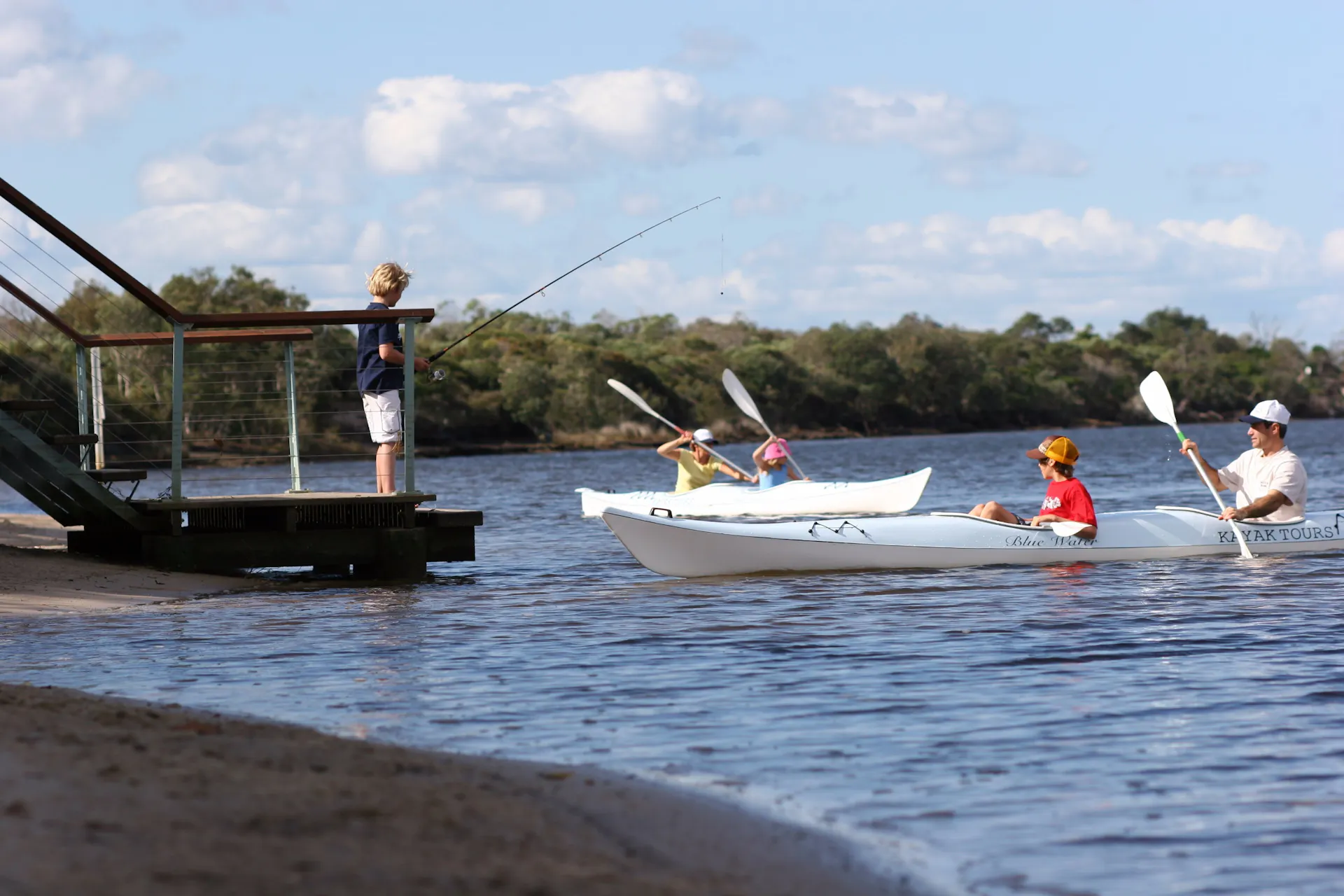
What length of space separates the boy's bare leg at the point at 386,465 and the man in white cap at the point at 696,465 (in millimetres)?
9404

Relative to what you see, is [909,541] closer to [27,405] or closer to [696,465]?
[27,405]

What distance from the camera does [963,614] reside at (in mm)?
10344

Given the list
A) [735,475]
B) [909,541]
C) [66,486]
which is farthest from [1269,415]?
[735,475]

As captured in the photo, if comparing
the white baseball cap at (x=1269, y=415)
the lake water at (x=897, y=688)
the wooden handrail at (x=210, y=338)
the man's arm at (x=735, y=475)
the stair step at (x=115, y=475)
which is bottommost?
the lake water at (x=897, y=688)

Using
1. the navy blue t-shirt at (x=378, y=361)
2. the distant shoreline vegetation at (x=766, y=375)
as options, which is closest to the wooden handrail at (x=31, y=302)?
the navy blue t-shirt at (x=378, y=361)

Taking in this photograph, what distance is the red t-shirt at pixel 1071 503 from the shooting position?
42.3 feet

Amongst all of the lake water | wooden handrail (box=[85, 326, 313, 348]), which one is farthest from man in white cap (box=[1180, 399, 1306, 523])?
wooden handrail (box=[85, 326, 313, 348])

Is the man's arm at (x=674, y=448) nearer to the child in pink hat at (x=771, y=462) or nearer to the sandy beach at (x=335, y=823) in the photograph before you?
the child in pink hat at (x=771, y=462)

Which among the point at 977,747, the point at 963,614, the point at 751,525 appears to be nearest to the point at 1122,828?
the point at 977,747

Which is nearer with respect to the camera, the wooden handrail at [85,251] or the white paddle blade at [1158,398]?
the wooden handrail at [85,251]

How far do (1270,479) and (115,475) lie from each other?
9.57m

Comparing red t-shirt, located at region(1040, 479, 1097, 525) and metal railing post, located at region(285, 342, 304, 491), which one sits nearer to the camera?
metal railing post, located at region(285, 342, 304, 491)

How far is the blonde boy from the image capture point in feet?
38.4

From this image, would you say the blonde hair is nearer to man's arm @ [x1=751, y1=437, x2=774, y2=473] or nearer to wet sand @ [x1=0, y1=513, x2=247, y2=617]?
wet sand @ [x1=0, y1=513, x2=247, y2=617]
